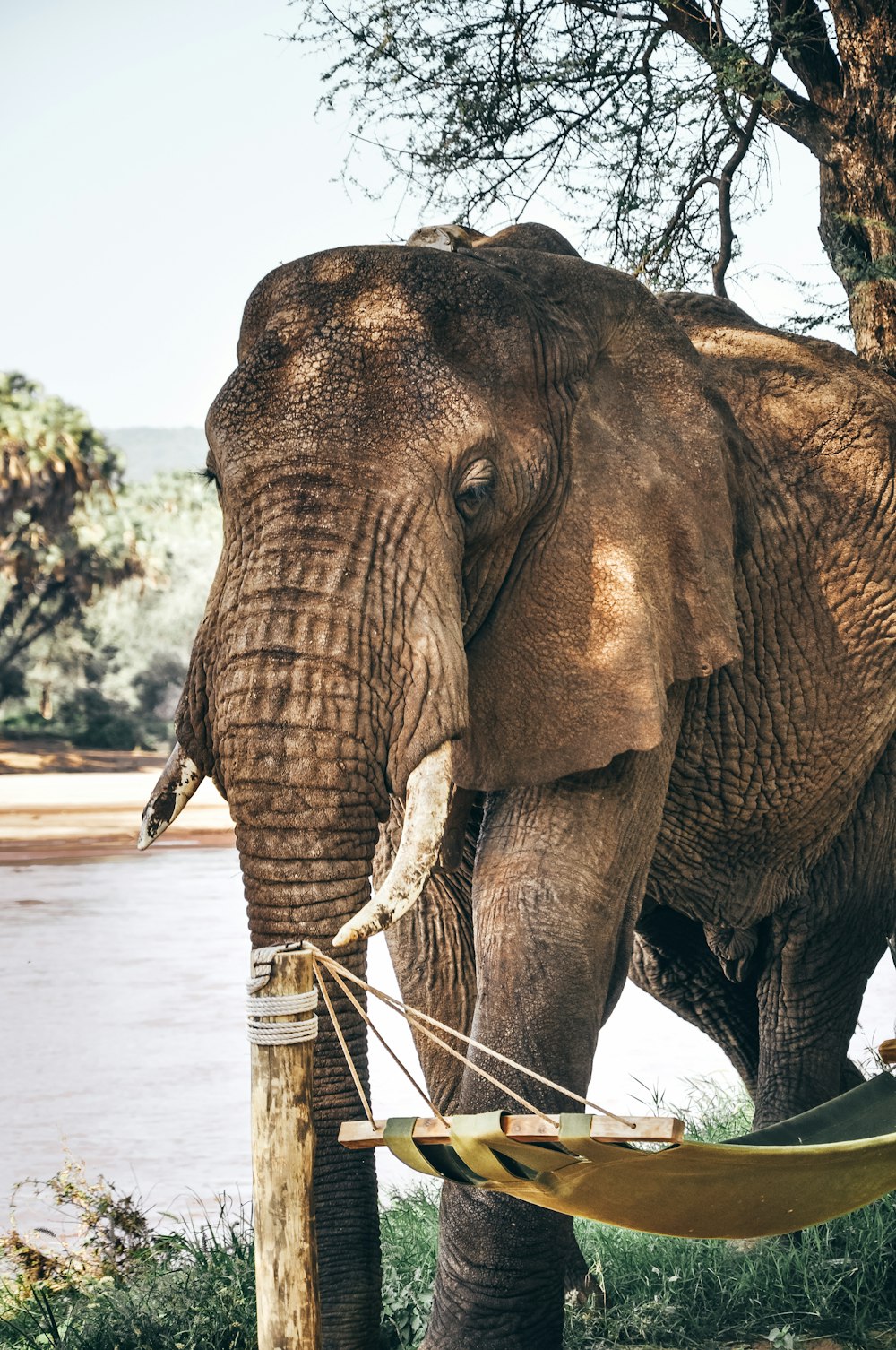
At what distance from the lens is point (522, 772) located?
177 inches

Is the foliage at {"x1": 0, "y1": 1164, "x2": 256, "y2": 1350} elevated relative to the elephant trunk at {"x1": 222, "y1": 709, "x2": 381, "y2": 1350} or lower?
lower

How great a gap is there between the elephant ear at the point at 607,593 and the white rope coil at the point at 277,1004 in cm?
124

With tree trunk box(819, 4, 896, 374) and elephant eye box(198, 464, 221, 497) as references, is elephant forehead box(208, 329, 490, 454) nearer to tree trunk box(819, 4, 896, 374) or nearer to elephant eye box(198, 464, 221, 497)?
elephant eye box(198, 464, 221, 497)

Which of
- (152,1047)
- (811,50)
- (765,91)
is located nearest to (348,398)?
(765,91)

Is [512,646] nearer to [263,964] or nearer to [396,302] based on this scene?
[396,302]

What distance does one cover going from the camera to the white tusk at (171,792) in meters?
4.05

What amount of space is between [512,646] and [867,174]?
331 cm

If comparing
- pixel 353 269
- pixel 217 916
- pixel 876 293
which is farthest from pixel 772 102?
pixel 217 916

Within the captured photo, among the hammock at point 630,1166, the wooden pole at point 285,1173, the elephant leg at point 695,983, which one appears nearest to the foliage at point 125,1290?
the wooden pole at point 285,1173

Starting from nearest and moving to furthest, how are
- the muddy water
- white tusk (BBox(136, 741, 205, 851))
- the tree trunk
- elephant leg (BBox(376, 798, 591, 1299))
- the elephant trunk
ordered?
the elephant trunk → white tusk (BBox(136, 741, 205, 851)) → elephant leg (BBox(376, 798, 591, 1299)) → the tree trunk → the muddy water

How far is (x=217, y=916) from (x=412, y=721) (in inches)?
582

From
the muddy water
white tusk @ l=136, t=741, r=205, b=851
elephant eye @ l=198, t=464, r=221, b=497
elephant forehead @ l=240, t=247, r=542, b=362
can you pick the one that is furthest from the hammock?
the muddy water

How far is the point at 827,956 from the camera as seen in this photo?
6.21m

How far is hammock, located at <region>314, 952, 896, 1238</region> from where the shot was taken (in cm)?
312
